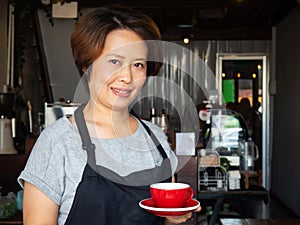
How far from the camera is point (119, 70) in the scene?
1.30 metres

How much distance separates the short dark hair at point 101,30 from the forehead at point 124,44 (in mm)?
12

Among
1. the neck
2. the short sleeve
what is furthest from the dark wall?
the short sleeve

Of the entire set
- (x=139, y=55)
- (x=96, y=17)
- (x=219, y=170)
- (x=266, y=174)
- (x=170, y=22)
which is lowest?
(x=266, y=174)

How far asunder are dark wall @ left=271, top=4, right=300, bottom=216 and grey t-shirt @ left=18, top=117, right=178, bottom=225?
4709 mm

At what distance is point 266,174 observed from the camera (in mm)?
7648

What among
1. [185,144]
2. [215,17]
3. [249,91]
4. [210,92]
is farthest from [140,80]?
A: [249,91]

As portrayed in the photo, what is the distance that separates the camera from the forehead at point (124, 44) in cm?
130

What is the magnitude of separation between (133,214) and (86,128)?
280mm

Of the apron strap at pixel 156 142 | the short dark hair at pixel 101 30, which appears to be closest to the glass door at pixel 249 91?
the apron strap at pixel 156 142

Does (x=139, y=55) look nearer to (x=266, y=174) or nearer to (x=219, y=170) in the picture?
(x=219, y=170)

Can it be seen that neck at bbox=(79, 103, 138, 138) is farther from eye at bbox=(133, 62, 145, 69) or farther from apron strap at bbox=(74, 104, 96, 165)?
eye at bbox=(133, 62, 145, 69)

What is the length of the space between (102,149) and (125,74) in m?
0.23

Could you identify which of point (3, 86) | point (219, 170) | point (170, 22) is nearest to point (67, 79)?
point (3, 86)

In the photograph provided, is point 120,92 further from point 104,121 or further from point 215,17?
point 215,17
